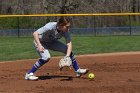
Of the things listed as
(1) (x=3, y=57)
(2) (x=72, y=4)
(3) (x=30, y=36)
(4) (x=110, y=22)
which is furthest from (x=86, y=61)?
(2) (x=72, y=4)

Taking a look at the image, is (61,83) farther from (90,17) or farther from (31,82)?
(90,17)

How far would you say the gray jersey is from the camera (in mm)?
9141

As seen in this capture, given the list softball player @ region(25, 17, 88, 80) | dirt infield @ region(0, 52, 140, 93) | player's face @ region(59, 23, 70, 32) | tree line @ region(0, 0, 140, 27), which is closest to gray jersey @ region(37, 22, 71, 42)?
softball player @ region(25, 17, 88, 80)

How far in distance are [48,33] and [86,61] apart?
168 inches

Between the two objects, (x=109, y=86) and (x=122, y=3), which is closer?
(x=109, y=86)

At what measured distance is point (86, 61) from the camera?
524 inches

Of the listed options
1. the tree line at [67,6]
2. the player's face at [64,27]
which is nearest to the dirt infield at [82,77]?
the player's face at [64,27]

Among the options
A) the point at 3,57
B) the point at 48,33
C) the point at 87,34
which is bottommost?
the point at 87,34

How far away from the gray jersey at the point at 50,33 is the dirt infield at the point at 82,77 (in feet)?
3.30

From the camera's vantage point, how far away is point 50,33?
30.4 feet

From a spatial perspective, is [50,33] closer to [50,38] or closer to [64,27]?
[50,38]

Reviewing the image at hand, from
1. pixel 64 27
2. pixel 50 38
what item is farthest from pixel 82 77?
pixel 64 27

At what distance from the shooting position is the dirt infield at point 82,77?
832cm

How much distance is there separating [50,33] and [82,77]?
1.56 m
